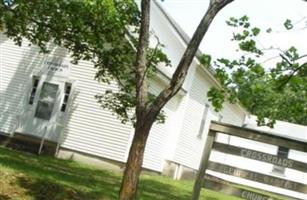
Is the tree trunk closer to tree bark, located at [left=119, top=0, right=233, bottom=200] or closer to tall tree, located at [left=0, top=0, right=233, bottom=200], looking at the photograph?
tree bark, located at [left=119, top=0, right=233, bottom=200]

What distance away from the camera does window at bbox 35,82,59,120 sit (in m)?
21.4

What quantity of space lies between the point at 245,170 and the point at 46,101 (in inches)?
554

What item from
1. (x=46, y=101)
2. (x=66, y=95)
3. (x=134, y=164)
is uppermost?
(x=66, y=95)

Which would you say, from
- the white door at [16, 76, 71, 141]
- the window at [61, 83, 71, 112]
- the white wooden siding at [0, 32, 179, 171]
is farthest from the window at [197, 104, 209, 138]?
the white door at [16, 76, 71, 141]

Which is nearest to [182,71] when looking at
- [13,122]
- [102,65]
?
[102,65]

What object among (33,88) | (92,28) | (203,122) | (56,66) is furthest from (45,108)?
(92,28)

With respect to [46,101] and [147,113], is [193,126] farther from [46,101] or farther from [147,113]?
[147,113]

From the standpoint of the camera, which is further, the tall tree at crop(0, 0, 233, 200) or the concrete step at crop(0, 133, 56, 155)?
the concrete step at crop(0, 133, 56, 155)

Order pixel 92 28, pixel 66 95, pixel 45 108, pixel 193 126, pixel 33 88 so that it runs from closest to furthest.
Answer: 1. pixel 92 28
2. pixel 66 95
3. pixel 45 108
4. pixel 33 88
5. pixel 193 126

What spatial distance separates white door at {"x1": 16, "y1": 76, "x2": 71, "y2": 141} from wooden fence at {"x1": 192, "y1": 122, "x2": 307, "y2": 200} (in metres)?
12.3

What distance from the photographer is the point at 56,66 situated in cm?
2167

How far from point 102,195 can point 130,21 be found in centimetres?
384

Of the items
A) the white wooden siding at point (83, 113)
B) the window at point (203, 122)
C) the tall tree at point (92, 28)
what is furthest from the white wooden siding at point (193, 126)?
the tall tree at point (92, 28)

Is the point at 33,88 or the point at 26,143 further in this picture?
the point at 33,88
